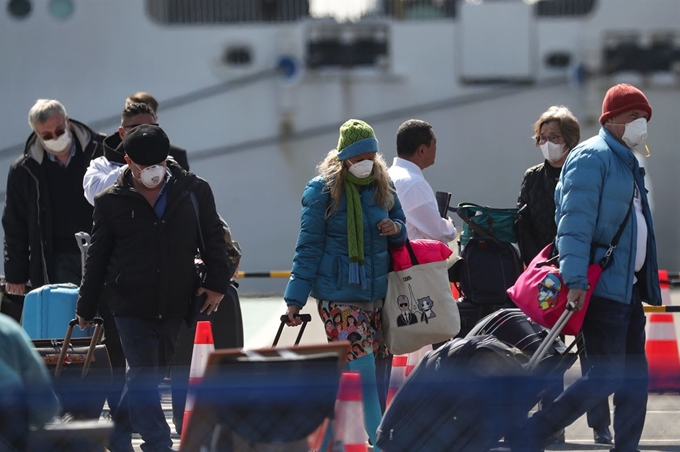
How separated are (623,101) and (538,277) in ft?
2.60

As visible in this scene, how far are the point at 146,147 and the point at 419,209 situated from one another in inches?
50.9

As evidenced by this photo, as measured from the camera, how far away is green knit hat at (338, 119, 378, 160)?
4.99 metres

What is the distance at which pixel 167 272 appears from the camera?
16.8 ft

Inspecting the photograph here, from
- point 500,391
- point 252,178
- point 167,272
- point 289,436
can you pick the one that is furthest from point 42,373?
point 252,178

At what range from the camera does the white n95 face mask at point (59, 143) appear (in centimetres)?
633

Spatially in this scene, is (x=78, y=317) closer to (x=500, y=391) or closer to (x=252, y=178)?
(x=500, y=391)

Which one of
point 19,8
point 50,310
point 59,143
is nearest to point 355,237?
point 50,310

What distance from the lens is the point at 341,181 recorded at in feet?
16.4

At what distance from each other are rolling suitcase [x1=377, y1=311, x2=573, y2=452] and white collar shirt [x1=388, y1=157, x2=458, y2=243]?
93cm

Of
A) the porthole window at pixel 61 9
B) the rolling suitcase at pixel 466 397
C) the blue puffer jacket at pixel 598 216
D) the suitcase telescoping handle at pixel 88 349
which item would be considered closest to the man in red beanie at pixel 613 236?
the blue puffer jacket at pixel 598 216

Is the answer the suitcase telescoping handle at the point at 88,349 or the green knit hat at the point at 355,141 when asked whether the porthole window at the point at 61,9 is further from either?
the green knit hat at the point at 355,141

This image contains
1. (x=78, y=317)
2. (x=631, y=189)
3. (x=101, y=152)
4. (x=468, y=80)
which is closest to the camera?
(x=631, y=189)

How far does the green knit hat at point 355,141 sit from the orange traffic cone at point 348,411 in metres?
1.59

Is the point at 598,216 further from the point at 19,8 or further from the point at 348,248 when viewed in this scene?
the point at 19,8
